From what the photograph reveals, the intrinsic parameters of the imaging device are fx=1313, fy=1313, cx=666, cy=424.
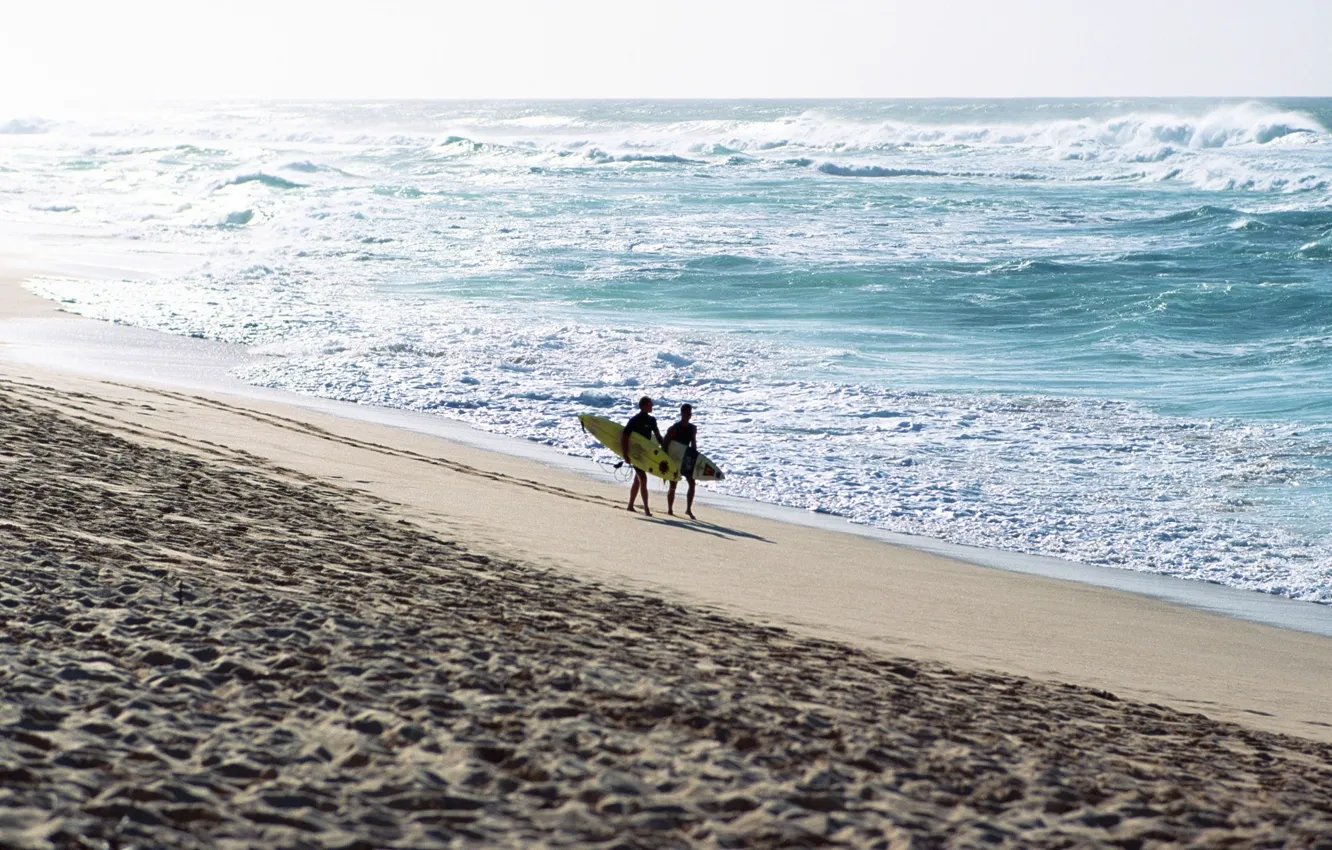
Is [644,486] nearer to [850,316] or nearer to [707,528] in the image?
[707,528]

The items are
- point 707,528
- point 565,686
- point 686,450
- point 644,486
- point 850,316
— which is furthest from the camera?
point 850,316

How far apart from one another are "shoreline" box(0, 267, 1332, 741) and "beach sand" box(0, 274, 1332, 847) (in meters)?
0.04

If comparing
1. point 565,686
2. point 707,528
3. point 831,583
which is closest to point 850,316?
point 707,528

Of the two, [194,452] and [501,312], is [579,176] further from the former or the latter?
[194,452]

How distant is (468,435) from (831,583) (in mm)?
6484

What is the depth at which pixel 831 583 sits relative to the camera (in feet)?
30.8

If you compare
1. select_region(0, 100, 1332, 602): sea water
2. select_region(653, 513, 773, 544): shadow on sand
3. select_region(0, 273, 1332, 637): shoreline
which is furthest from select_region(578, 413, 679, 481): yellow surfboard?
select_region(0, 100, 1332, 602): sea water

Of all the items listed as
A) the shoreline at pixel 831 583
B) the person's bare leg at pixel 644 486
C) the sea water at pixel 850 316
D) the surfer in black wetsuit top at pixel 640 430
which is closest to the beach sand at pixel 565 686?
→ the shoreline at pixel 831 583

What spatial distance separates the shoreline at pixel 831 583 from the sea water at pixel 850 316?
4.93 feet

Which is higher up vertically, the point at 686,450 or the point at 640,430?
the point at 640,430

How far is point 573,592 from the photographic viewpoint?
8000 mm

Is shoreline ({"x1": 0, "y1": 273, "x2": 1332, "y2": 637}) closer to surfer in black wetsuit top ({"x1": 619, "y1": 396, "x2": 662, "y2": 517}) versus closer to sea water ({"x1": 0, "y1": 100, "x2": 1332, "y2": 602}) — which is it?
sea water ({"x1": 0, "y1": 100, "x2": 1332, "y2": 602})

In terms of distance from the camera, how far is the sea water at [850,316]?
42.9ft

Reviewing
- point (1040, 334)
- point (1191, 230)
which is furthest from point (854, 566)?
point (1191, 230)
